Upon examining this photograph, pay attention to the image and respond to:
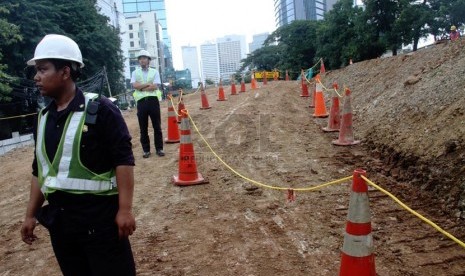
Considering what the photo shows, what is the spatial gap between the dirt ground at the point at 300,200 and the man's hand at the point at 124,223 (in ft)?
4.37

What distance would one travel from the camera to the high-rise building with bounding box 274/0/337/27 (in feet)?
319

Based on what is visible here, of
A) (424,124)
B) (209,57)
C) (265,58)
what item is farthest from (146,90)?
(209,57)

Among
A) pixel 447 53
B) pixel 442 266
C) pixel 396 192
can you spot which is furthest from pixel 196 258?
pixel 447 53

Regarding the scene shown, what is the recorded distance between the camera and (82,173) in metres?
2.22

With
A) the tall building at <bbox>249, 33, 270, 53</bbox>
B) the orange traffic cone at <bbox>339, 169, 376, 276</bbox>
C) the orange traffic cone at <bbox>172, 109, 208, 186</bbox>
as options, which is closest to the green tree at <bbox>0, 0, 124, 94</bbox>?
the orange traffic cone at <bbox>172, 109, 208, 186</bbox>

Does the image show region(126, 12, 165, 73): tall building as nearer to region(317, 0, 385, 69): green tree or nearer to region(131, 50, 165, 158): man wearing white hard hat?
region(317, 0, 385, 69): green tree

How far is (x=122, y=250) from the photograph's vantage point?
7.48 ft

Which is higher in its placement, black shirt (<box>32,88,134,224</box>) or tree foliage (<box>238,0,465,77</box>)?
tree foliage (<box>238,0,465,77</box>)

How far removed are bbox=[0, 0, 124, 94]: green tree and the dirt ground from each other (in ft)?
43.4

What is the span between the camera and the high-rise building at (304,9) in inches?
3829

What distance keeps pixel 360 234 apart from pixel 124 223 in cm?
148

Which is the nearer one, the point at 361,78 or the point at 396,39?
the point at 361,78

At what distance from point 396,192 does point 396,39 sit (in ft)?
86.4

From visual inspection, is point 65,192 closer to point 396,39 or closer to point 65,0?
point 65,0
